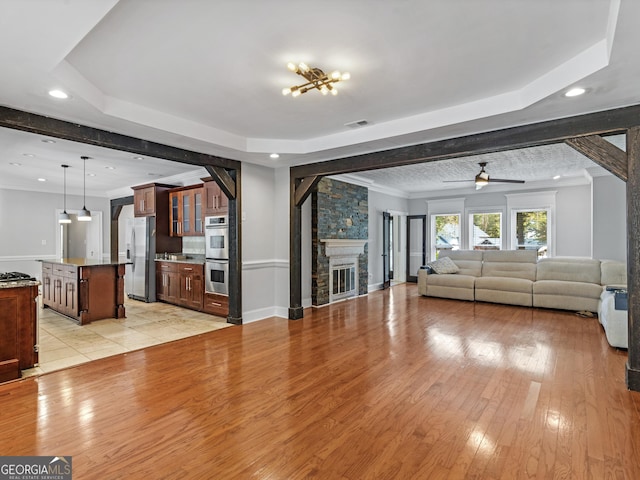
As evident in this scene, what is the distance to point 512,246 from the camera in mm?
8805

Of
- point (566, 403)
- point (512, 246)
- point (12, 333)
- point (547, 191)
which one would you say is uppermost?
point (547, 191)

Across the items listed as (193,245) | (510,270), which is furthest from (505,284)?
(193,245)

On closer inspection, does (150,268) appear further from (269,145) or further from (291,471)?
(291,471)

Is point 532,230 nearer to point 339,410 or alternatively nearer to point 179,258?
point 339,410

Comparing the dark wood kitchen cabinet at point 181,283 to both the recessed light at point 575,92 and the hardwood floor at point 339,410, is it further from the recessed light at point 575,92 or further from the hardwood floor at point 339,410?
the recessed light at point 575,92

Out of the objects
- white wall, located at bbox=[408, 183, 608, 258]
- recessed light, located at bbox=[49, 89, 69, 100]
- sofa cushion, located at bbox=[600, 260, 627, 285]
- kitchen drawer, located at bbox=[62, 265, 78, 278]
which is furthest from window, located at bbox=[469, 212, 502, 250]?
recessed light, located at bbox=[49, 89, 69, 100]

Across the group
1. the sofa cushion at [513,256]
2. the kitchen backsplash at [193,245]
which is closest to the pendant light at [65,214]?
the kitchen backsplash at [193,245]

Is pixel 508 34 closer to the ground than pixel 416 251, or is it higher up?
higher up

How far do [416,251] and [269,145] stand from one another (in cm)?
683

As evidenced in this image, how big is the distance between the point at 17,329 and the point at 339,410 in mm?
3090

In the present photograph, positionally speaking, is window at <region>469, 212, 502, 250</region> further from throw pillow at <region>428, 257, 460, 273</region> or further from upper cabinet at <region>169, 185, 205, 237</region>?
upper cabinet at <region>169, 185, 205, 237</region>

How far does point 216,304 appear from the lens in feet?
18.9

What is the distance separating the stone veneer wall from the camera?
6.39 meters

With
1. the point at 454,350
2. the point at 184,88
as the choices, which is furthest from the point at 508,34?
the point at 454,350
